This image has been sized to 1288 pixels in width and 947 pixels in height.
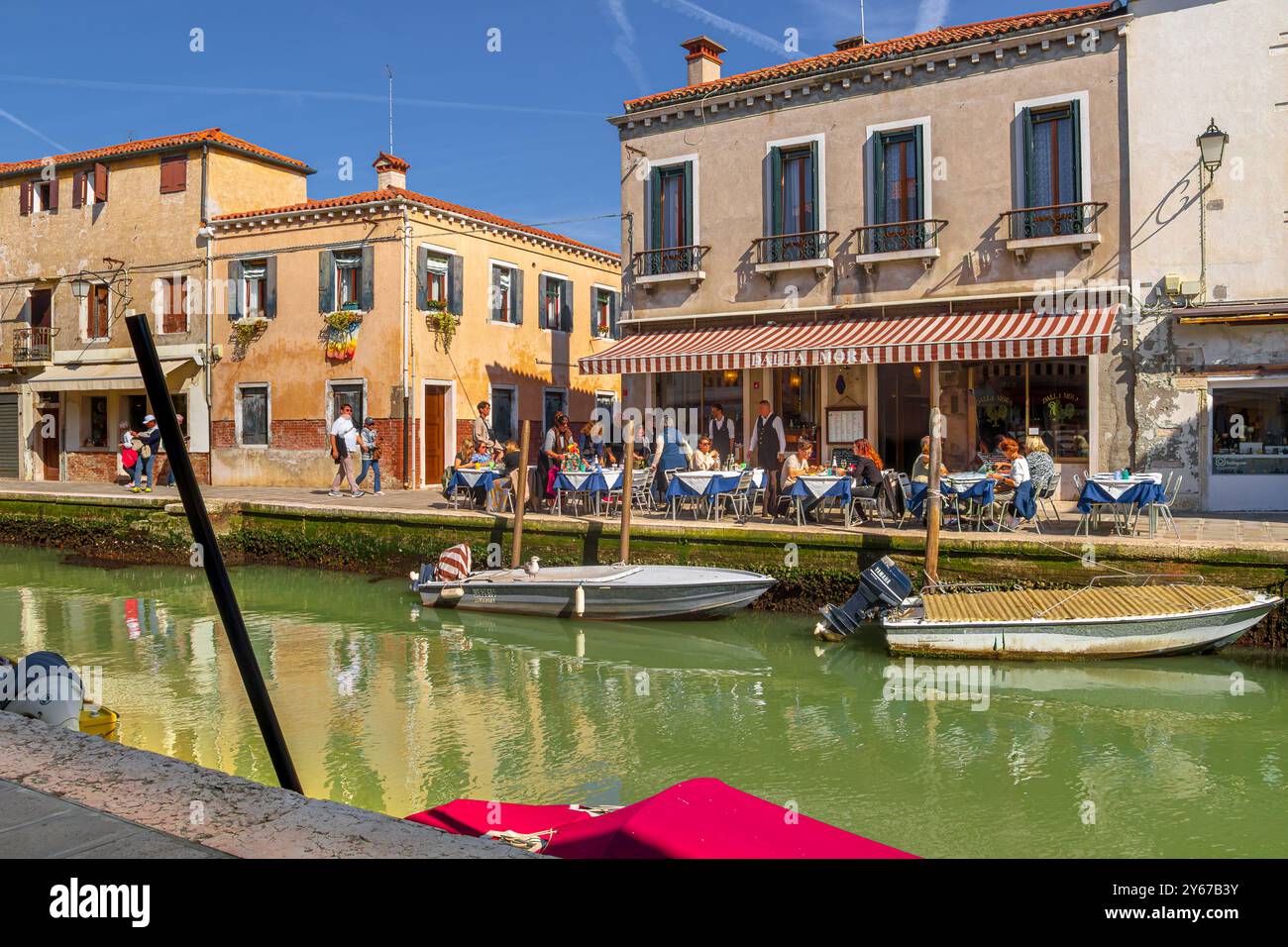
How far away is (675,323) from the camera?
55.5 feet

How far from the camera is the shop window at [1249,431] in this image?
13172 mm

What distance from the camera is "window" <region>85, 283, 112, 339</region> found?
953 inches

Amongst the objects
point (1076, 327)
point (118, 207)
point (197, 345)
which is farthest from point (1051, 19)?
point (118, 207)

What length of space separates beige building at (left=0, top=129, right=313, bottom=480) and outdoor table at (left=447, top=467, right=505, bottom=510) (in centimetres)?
936

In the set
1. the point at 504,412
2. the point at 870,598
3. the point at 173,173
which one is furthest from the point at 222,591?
the point at 173,173

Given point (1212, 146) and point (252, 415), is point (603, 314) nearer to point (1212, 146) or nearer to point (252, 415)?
point (252, 415)

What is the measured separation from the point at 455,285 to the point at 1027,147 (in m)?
11.6

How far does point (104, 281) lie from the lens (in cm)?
2397

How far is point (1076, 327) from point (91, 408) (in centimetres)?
2191

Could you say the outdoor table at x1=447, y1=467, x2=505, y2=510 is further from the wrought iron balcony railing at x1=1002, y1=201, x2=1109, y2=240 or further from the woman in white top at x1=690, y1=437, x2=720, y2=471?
the wrought iron balcony railing at x1=1002, y1=201, x2=1109, y2=240

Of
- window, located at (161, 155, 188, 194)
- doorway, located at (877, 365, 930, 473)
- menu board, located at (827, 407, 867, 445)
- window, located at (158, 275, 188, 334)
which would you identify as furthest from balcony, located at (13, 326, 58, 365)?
doorway, located at (877, 365, 930, 473)

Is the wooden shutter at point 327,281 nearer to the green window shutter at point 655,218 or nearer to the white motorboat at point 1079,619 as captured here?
the green window shutter at point 655,218

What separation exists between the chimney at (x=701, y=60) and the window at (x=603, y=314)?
917 cm

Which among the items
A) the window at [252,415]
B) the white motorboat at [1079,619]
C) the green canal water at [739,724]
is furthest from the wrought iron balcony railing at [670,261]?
the window at [252,415]
